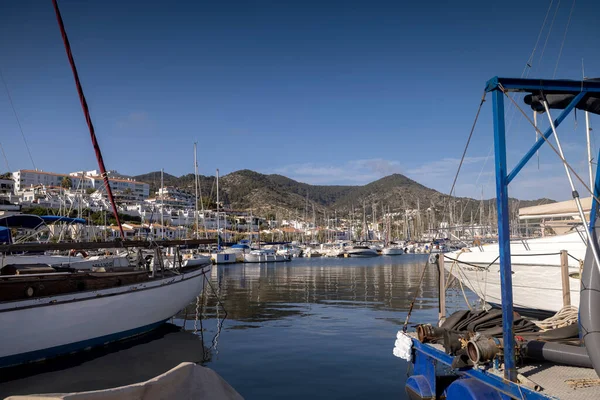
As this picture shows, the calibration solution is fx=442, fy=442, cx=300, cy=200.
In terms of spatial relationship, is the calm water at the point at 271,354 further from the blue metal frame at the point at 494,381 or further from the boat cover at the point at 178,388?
the boat cover at the point at 178,388

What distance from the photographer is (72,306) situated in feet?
36.9

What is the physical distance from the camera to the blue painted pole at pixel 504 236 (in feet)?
20.6

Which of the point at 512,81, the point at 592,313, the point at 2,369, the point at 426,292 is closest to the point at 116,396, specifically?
the point at 592,313

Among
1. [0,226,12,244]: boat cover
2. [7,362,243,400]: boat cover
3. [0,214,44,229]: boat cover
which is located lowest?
[7,362,243,400]: boat cover

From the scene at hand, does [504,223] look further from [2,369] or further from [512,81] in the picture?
[2,369]

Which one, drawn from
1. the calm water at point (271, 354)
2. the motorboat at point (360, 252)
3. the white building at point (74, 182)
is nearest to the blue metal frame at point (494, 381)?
the calm water at point (271, 354)

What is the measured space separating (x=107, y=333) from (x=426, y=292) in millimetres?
19826

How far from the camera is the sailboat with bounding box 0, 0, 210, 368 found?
1021 cm

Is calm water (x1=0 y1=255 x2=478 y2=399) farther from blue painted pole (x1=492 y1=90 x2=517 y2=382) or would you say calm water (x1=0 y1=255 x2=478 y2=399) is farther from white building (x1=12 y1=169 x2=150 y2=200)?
white building (x1=12 y1=169 x2=150 y2=200)

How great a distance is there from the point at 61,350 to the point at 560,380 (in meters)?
11.1

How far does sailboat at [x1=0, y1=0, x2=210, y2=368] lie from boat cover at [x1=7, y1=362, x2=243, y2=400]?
24.9 ft

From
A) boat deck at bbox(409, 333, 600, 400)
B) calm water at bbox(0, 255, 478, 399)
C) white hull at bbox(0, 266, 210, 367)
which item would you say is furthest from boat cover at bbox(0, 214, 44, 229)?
boat deck at bbox(409, 333, 600, 400)

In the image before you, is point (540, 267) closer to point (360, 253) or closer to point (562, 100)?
point (562, 100)

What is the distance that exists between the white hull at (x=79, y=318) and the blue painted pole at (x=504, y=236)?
394 inches
